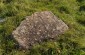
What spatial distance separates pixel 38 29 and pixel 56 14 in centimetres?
155

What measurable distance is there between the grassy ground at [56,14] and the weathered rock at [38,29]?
243 mm

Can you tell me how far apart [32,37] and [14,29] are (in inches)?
38.9

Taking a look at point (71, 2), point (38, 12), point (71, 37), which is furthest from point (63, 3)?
point (71, 37)

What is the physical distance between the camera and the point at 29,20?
10773mm

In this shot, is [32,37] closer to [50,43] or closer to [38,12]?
[50,43]

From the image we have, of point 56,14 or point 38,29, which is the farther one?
point 56,14

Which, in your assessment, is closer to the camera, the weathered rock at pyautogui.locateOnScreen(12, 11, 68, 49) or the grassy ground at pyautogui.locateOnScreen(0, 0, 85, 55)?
the grassy ground at pyautogui.locateOnScreen(0, 0, 85, 55)

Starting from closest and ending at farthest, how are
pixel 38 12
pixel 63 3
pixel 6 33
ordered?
pixel 6 33
pixel 38 12
pixel 63 3

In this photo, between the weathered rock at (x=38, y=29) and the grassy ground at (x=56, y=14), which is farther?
the weathered rock at (x=38, y=29)

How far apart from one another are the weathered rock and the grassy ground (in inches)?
9.6

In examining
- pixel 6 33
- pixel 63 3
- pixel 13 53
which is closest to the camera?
pixel 13 53

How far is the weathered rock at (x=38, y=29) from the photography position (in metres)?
10.0

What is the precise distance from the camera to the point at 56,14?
11.6 meters

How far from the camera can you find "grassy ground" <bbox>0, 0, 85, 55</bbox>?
9.77 m
